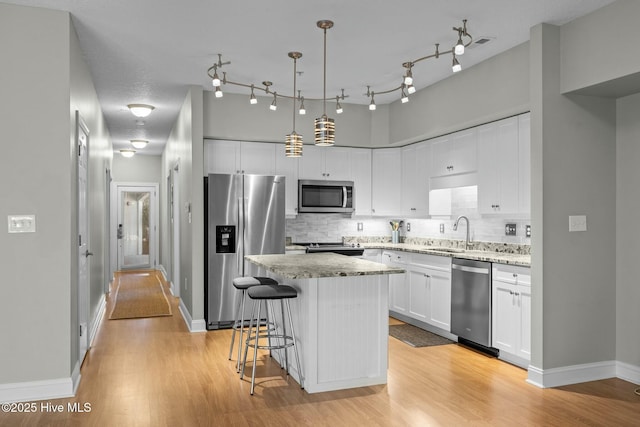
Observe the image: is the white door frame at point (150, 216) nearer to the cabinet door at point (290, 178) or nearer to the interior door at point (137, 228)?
the interior door at point (137, 228)

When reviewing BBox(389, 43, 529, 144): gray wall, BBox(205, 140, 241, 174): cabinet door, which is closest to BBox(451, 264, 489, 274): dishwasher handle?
BBox(389, 43, 529, 144): gray wall

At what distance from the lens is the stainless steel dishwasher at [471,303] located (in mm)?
4461

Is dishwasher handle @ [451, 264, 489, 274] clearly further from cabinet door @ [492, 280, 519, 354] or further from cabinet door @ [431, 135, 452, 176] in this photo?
cabinet door @ [431, 135, 452, 176]

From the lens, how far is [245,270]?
5.73 metres

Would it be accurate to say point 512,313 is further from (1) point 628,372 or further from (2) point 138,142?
(2) point 138,142

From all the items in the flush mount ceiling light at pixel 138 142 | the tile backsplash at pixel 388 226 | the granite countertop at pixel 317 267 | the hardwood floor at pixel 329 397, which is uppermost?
the flush mount ceiling light at pixel 138 142

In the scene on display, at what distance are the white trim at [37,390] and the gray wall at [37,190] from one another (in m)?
0.03

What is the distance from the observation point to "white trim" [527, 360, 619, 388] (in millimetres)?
3770

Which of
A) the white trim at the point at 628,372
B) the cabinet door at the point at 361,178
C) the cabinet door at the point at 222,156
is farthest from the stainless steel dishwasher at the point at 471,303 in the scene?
the cabinet door at the point at 222,156

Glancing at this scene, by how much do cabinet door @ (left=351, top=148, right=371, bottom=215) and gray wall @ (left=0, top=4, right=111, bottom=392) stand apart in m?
3.90

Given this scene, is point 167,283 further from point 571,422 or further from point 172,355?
point 571,422

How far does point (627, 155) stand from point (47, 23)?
458cm

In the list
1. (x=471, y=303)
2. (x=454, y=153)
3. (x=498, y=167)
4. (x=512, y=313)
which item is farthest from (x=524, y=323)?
(x=454, y=153)

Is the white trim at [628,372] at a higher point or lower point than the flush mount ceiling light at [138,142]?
lower
